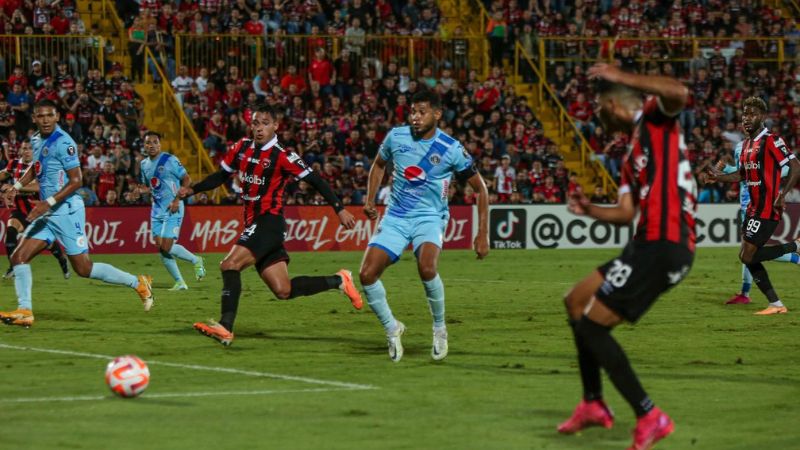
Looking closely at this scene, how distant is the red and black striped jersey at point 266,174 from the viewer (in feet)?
44.7

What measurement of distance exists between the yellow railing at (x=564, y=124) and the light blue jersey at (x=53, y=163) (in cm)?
2294

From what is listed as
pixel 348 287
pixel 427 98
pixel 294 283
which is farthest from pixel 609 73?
pixel 348 287

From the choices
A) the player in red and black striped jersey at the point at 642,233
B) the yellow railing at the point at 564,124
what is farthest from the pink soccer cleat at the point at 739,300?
the yellow railing at the point at 564,124

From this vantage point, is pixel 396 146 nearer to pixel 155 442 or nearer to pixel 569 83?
pixel 155 442

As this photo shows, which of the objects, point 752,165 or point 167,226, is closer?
point 752,165

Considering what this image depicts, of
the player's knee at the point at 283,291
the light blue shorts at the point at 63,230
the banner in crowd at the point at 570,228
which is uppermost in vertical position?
the light blue shorts at the point at 63,230

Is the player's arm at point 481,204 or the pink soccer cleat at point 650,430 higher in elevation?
the player's arm at point 481,204

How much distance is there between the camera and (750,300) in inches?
756

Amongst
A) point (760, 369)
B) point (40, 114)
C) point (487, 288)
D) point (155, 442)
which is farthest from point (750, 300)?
point (155, 442)

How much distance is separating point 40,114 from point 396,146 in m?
4.68

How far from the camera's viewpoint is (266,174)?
44.8 ft

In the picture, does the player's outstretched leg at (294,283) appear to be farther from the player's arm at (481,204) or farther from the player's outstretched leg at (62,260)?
the player's outstretched leg at (62,260)

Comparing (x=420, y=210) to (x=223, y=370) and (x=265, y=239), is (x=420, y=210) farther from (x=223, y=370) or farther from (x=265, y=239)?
(x=223, y=370)

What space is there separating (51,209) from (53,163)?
0.55 m
